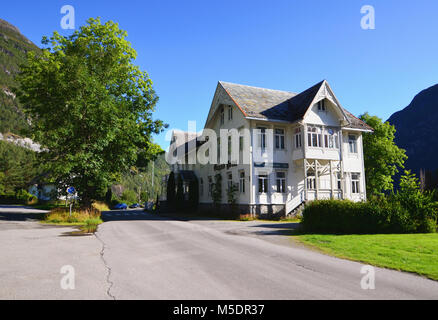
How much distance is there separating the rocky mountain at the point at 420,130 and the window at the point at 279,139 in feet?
320

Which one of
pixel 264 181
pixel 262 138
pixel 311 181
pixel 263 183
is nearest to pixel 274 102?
pixel 262 138

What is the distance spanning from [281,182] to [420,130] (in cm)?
12036

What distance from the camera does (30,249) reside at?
34.2ft

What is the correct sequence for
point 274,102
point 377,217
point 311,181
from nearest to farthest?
point 377,217 → point 311,181 → point 274,102

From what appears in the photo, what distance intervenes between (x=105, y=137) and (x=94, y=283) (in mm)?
17616

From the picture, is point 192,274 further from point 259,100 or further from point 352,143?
point 352,143

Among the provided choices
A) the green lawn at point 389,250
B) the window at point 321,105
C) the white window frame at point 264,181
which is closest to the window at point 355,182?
the window at point 321,105

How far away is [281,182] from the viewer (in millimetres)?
26250

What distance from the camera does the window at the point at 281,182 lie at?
85.8ft

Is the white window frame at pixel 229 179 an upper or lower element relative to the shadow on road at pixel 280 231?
upper

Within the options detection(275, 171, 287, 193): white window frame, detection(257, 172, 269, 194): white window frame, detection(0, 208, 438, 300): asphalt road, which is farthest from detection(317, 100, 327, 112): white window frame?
detection(0, 208, 438, 300): asphalt road

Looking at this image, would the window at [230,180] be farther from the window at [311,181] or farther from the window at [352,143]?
the window at [352,143]

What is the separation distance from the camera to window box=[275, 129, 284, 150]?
26.8 meters
